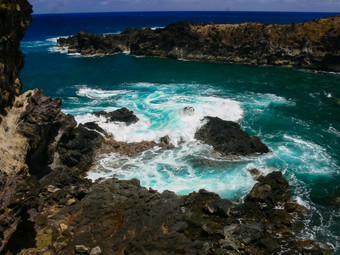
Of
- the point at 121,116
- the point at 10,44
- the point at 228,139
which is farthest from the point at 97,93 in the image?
the point at 10,44

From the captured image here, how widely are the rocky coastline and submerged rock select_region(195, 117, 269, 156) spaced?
565cm

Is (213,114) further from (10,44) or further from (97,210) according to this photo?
(10,44)

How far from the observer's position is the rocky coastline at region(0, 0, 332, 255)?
590 inches

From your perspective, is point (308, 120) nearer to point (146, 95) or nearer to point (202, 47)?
point (146, 95)

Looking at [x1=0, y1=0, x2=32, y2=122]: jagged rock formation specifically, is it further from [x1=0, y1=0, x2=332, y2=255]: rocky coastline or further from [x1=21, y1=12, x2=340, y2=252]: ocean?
[x1=21, y1=12, x2=340, y2=252]: ocean

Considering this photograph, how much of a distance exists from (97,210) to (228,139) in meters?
15.5

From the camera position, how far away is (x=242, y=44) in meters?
69.8

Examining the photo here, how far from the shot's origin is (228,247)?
646 inches

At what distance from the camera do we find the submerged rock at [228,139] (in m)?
28.6

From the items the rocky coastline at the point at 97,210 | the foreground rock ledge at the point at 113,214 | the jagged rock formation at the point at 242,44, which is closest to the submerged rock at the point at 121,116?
the rocky coastline at the point at 97,210

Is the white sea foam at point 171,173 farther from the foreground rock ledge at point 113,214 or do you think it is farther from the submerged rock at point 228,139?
the foreground rock ledge at point 113,214

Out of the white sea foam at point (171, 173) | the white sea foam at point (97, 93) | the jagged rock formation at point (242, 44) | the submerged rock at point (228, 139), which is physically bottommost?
the white sea foam at point (171, 173)

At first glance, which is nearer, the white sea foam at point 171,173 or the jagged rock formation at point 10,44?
the jagged rock formation at point 10,44

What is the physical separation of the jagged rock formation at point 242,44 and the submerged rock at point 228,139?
38.5 meters
